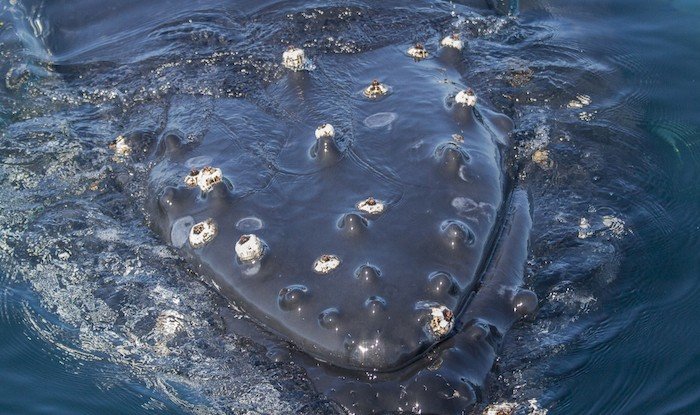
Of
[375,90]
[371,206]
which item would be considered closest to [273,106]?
[375,90]

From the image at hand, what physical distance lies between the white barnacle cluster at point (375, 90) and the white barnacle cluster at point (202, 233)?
9.34 ft

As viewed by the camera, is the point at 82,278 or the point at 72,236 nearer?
the point at 82,278

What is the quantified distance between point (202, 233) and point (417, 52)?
14.9 ft

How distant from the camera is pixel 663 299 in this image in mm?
10297

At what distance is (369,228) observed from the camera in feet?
29.6

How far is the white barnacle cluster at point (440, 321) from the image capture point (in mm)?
8281

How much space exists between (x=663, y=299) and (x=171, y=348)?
523 cm

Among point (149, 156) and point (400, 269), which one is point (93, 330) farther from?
point (400, 269)

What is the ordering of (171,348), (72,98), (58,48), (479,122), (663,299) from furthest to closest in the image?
(58,48)
(72,98)
(479,122)
(663,299)
(171,348)

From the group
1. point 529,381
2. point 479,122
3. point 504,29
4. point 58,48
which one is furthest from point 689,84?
point 58,48

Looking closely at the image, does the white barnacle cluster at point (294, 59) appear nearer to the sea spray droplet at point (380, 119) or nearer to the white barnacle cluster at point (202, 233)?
the sea spray droplet at point (380, 119)

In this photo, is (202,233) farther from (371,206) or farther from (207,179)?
(371,206)

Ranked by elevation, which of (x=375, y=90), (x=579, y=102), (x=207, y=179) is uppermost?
(x=207, y=179)

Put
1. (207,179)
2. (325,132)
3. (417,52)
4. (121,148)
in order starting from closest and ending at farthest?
(207,179)
(325,132)
(121,148)
(417,52)
